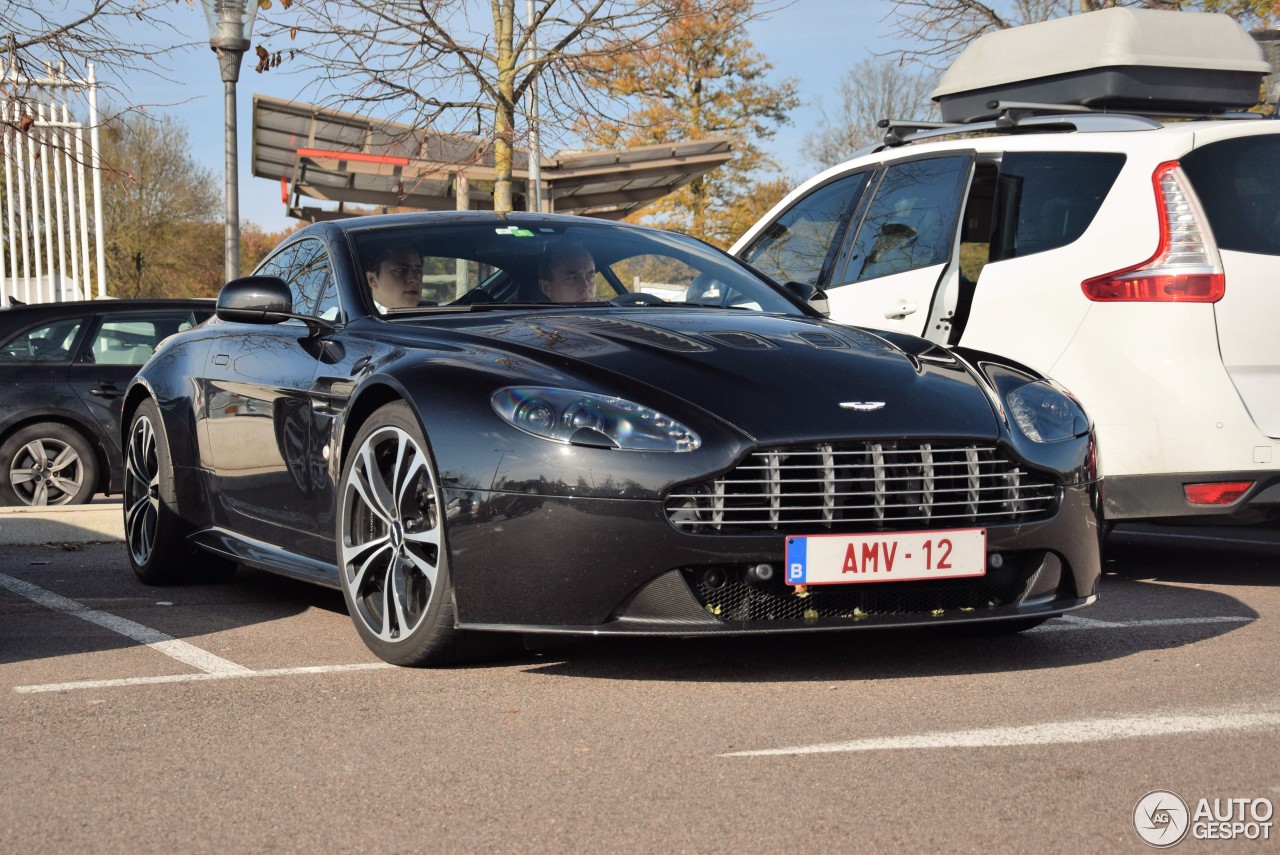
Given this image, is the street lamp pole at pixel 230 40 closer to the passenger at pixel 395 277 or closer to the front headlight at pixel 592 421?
the passenger at pixel 395 277

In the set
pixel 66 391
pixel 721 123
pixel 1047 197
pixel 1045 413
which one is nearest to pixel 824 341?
pixel 1045 413

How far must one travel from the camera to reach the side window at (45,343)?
431 inches

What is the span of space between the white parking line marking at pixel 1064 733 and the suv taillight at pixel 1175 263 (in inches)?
94.8

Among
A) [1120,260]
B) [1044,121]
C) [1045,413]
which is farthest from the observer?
[1044,121]

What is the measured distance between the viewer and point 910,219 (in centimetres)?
746

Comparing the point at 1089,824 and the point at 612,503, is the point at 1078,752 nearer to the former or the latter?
the point at 1089,824

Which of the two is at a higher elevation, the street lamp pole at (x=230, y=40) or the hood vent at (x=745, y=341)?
the street lamp pole at (x=230, y=40)

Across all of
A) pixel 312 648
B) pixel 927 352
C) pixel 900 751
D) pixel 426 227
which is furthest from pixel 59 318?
pixel 900 751

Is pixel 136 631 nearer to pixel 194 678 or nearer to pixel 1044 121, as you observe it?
pixel 194 678

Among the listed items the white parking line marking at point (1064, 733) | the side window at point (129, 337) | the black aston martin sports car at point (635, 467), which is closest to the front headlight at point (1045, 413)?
the black aston martin sports car at point (635, 467)

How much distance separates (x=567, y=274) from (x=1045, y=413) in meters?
1.83

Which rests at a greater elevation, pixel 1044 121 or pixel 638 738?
pixel 1044 121

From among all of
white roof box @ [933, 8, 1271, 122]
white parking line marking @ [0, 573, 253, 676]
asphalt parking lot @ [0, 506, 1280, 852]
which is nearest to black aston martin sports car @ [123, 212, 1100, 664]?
asphalt parking lot @ [0, 506, 1280, 852]

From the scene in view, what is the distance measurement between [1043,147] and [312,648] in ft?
12.0
